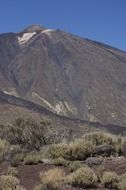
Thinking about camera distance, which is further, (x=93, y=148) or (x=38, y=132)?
(x=38, y=132)

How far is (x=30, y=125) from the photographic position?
42.0m

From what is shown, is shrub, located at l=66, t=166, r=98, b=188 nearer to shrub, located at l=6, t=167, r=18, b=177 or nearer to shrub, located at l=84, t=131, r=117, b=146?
shrub, located at l=6, t=167, r=18, b=177

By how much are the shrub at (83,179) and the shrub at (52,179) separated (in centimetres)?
33

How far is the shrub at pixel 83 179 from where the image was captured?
1521 cm

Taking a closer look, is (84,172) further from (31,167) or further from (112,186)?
(31,167)

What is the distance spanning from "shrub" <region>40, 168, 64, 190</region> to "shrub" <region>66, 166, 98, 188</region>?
33 cm

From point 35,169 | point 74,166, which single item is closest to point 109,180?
point 74,166

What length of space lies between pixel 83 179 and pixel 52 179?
0.92 metres

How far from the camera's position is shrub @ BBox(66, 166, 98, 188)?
49.9 feet

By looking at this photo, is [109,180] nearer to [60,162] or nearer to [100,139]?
[60,162]

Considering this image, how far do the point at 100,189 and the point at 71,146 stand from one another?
5944 millimetres

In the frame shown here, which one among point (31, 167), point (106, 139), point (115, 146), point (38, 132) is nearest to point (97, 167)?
point (31, 167)

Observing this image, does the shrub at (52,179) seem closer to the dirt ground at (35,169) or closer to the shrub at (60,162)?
the dirt ground at (35,169)

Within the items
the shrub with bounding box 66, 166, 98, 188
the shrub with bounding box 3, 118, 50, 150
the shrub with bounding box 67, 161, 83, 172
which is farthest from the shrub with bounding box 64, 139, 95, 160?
the shrub with bounding box 3, 118, 50, 150
